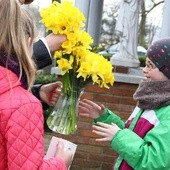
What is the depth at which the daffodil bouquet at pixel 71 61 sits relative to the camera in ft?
7.18

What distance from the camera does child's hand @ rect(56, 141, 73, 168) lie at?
1.93m

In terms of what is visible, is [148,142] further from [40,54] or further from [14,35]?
[14,35]

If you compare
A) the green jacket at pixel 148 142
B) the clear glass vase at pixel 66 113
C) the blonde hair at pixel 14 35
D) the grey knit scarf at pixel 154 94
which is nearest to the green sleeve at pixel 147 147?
the green jacket at pixel 148 142

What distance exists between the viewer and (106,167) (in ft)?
17.4

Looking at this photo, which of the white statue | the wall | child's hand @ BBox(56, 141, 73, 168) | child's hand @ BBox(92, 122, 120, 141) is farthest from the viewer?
the white statue

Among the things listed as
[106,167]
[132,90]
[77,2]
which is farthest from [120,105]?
[77,2]

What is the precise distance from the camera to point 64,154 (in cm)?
195

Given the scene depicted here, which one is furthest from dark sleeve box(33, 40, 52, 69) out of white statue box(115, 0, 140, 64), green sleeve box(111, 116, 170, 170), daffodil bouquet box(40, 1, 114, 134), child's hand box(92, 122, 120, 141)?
white statue box(115, 0, 140, 64)

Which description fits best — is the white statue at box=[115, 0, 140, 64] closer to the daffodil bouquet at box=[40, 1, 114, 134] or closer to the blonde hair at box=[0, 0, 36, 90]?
the daffodil bouquet at box=[40, 1, 114, 134]

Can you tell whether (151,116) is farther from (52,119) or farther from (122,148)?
(52,119)

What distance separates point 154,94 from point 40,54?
681 millimetres

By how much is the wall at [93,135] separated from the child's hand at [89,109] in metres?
2.47

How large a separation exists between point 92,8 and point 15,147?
6.69m

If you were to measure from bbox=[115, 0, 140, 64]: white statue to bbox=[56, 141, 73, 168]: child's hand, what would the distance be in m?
4.13
